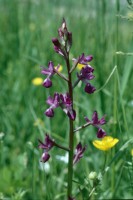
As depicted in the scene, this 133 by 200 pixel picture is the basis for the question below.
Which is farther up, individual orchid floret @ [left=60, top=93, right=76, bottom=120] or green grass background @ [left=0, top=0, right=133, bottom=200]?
individual orchid floret @ [left=60, top=93, right=76, bottom=120]

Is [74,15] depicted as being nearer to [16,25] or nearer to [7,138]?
[16,25]

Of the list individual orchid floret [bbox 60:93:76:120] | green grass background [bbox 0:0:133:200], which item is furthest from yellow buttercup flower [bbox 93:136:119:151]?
individual orchid floret [bbox 60:93:76:120]

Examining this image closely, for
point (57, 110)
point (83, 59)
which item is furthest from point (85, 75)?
point (57, 110)

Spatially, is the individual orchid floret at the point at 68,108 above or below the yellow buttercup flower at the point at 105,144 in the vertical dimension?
above

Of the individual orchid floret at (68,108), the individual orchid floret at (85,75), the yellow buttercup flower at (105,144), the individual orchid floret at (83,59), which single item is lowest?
the yellow buttercup flower at (105,144)

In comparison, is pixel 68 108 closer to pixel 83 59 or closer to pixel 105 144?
pixel 83 59

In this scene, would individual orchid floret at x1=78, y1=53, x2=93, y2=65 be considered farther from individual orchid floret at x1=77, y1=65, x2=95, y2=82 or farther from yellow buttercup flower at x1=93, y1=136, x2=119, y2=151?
yellow buttercup flower at x1=93, y1=136, x2=119, y2=151

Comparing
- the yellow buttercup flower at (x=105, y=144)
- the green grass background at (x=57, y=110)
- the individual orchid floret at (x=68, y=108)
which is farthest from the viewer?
the green grass background at (x=57, y=110)

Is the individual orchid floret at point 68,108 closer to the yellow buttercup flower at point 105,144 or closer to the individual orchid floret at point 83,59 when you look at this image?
the individual orchid floret at point 83,59

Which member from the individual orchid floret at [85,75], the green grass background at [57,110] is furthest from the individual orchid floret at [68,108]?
the green grass background at [57,110]
